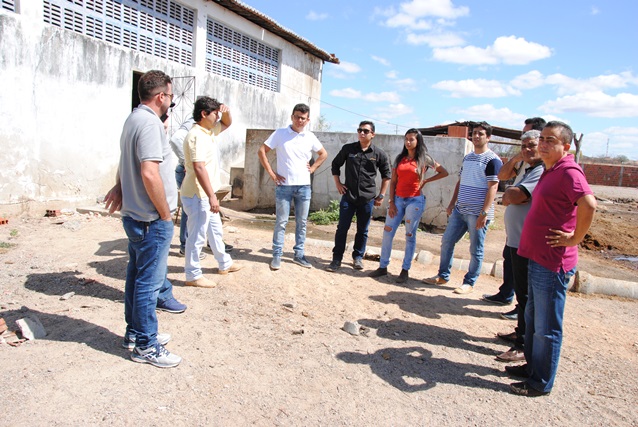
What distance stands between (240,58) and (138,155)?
1215cm

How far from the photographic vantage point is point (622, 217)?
15703mm

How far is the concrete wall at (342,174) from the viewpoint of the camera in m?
9.64

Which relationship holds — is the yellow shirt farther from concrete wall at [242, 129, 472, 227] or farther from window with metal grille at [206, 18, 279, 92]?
window with metal grille at [206, 18, 279, 92]

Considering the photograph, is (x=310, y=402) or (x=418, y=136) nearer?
(x=310, y=402)

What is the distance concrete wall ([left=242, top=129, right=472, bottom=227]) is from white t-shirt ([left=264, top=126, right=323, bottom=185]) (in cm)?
501

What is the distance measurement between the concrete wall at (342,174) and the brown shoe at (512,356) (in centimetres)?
632

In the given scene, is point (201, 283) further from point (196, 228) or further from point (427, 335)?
→ point (427, 335)

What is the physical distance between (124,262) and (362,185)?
9.83ft

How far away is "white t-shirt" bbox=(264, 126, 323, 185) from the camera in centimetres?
540

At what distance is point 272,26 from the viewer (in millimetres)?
14594

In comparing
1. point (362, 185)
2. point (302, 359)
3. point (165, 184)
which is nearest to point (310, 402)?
point (302, 359)

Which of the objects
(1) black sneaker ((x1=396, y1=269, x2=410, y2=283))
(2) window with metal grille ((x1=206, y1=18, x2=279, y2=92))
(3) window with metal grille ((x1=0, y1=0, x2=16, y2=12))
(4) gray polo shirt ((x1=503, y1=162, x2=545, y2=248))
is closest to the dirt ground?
(1) black sneaker ((x1=396, y1=269, x2=410, y2=283))

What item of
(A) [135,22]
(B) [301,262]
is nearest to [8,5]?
(A) [135,22]

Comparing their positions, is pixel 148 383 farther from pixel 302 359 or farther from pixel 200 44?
pixel 200 44
